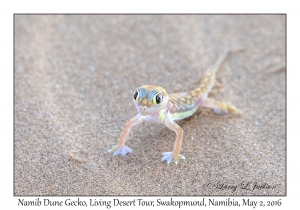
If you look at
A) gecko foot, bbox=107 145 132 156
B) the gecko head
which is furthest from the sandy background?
the gecko head

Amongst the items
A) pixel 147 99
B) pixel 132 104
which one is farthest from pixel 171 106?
pixel 132 104

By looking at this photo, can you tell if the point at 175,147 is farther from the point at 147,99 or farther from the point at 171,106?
the point at 147,99

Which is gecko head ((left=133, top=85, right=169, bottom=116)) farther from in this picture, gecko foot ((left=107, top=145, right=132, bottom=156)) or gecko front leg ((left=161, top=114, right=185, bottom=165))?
gecko foot ((left=107, top=145, right=132, bottom=156))

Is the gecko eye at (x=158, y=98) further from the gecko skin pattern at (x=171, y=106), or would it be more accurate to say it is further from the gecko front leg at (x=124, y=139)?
the gecko front leg at (x=124, y=139)

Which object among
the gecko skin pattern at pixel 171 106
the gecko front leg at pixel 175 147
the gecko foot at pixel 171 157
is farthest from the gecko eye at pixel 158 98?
the gecko foot at pixel 171 157
